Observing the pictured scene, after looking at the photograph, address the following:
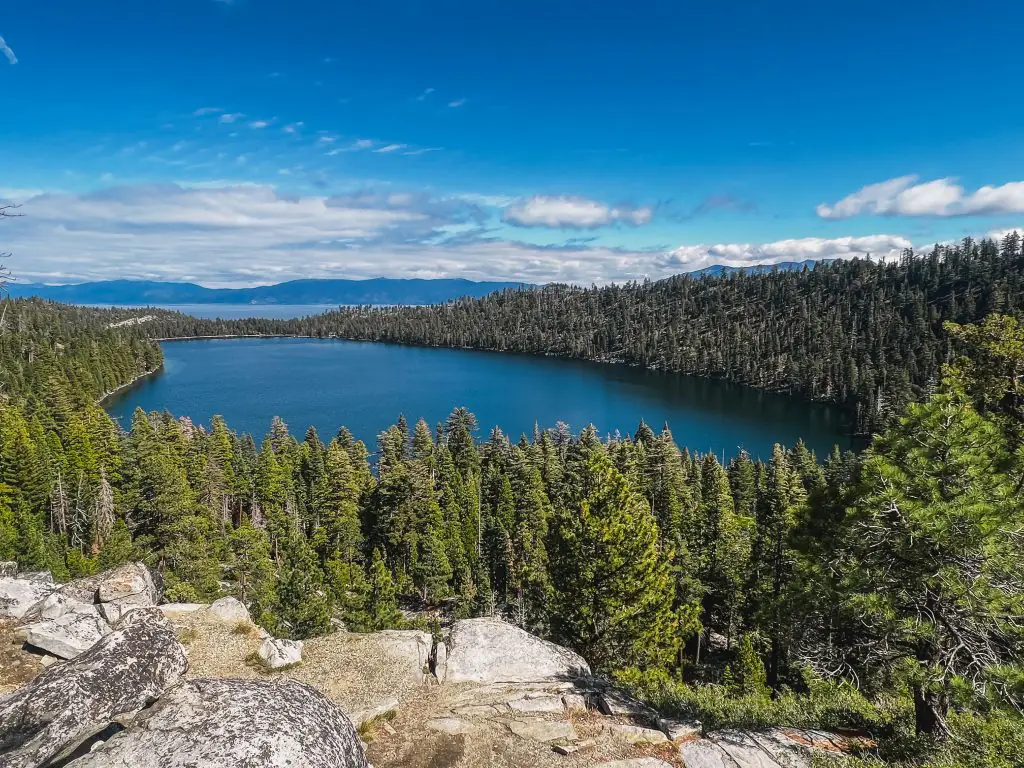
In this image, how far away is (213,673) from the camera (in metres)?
14.3

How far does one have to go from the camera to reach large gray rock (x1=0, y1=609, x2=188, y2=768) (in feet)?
27.1

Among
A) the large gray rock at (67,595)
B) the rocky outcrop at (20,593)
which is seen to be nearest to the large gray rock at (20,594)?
the rocky outcrop at (20,593)

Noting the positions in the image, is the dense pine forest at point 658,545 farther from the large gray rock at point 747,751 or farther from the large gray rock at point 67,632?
the large gray rock at point 67,632

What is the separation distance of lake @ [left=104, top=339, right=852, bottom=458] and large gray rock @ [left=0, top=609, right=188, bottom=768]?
9235 cm

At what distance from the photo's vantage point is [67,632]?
14078mm

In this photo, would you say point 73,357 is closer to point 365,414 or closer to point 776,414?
point 365,414

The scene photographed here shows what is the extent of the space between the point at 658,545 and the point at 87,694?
137ft

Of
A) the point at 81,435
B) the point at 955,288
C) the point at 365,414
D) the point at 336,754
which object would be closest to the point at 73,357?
the point at 365,414

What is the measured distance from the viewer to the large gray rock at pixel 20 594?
51.4ft

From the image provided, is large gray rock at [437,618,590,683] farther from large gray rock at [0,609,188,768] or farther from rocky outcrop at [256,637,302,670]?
large gray rock at [0,609,188,768]

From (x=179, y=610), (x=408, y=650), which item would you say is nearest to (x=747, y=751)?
(x=408, y=650)

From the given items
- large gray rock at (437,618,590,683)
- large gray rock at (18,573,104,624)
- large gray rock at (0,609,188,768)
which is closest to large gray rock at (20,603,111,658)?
large gray rock at (18,573,104,624)

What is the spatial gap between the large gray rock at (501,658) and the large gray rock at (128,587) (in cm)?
947

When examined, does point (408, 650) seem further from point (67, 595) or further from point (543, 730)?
point (67, 595)
